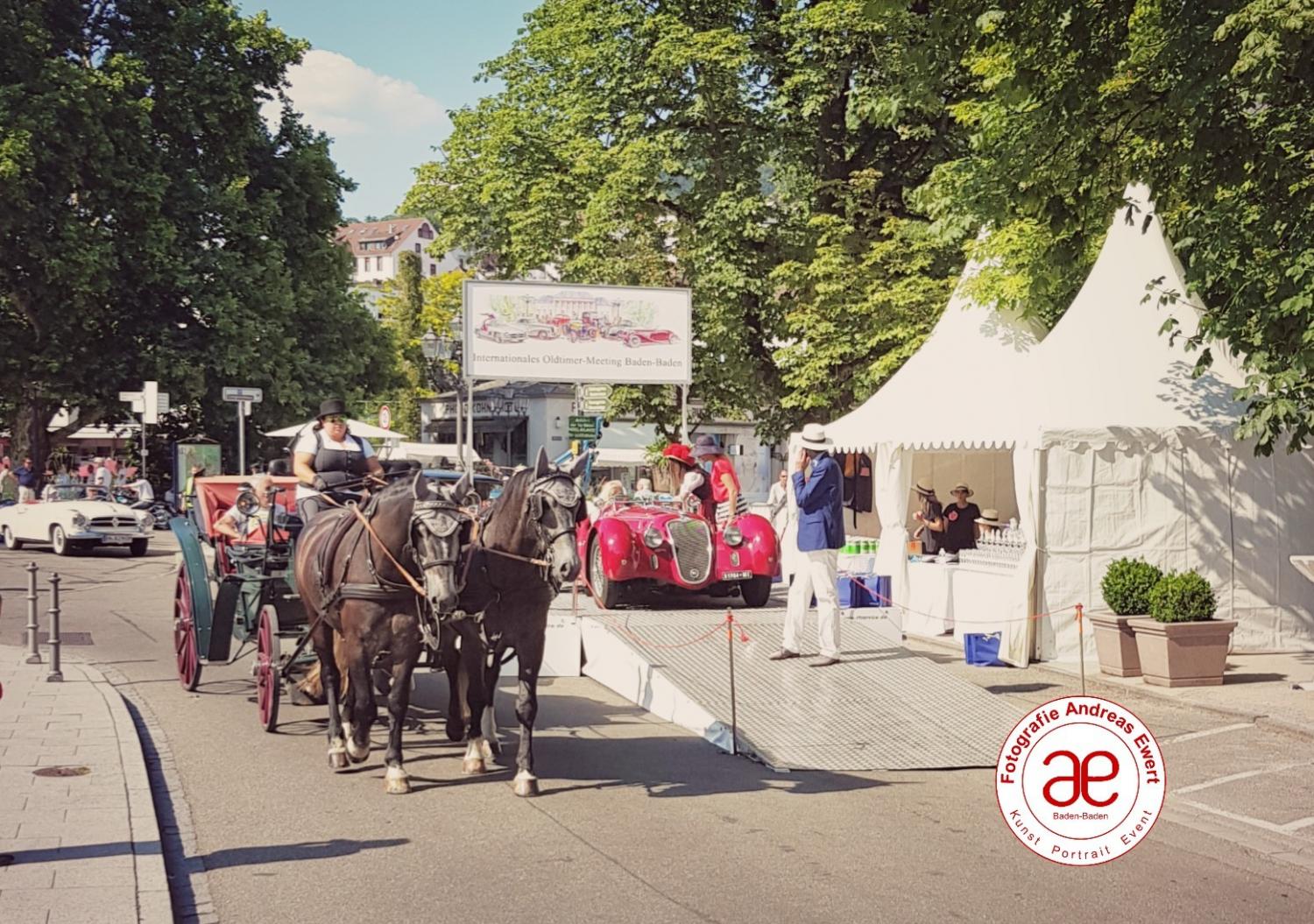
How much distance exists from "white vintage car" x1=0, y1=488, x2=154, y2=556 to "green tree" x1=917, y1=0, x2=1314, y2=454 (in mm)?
20258

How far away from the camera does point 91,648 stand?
16.0m

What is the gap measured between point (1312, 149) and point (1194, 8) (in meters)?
1.85

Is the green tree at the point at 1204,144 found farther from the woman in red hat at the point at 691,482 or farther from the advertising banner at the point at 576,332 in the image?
the advertising banner at the point at 576,332

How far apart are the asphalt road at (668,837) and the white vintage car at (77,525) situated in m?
18.3

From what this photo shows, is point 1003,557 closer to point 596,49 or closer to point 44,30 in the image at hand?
point 596,49

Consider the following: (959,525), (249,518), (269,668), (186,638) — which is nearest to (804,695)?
(269,668)

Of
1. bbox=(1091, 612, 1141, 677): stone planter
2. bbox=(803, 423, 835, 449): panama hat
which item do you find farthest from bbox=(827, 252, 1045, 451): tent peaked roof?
bbox=(803, 423, 835, 449): panama hat

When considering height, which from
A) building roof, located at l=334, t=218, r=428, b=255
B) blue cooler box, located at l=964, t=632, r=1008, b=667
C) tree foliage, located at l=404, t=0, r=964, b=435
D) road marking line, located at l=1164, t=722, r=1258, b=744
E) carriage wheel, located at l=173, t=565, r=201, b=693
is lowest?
road marking line, located at l=1164, t=722, r=1258, b=744

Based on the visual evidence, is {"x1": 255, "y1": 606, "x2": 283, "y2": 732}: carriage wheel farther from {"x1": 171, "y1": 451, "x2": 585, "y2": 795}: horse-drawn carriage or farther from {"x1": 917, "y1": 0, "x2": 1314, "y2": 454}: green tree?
{"x1": 917, "y1": 0, "x2": 1314, "y2": 454}: green tree

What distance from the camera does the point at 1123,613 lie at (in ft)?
47.5

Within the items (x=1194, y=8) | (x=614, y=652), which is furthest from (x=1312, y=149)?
(x=614, y=652)

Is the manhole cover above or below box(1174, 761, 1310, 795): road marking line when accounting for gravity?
above

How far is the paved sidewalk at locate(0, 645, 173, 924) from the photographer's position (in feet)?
19.9

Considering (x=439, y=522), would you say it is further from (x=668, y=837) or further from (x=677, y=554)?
(x=677, y=554)
